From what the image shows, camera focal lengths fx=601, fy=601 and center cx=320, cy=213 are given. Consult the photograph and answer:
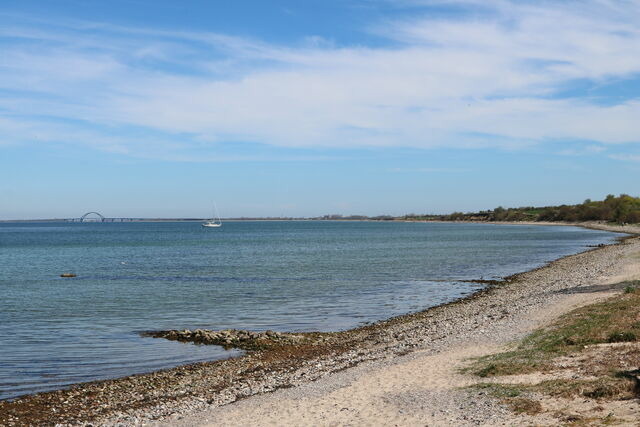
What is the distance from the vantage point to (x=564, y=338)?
1820 centimetres

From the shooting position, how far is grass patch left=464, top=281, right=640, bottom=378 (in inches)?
626

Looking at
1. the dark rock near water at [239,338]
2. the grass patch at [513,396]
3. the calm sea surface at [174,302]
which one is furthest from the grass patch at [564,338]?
the calm sea surface at [174,302]

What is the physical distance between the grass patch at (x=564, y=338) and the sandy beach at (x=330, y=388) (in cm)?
82

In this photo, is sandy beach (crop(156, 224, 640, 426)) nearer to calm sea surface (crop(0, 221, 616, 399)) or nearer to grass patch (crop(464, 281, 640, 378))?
grass patch (crop(464, 281, 640, 378))

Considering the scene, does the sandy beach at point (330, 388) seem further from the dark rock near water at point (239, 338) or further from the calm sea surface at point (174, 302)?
the calm sea surface at point (174, 302)

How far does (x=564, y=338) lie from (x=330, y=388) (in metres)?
7.52

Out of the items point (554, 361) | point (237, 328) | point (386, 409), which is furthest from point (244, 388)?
point (237, 328)

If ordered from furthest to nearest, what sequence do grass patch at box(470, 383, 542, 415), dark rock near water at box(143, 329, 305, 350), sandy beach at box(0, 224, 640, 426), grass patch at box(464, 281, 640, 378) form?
dark rock near water at box(143, 329, 305, 350), grass patch at box(464, 281, 640, 378), sandy beach at box(0, 224, 640, 426), grass patch at box(470, 383, 542, 415)

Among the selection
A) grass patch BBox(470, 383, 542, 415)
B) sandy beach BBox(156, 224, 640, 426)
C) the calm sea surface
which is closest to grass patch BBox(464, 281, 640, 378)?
sandy beach BBox(156, 224, 640, 426)

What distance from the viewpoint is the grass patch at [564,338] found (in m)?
15.9

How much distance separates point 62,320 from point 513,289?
27.7 meters

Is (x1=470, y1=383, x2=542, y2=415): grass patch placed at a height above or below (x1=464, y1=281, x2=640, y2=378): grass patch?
below

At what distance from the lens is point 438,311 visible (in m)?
32.5

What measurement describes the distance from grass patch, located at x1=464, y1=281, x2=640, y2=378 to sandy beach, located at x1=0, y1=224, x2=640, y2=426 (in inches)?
32.1
